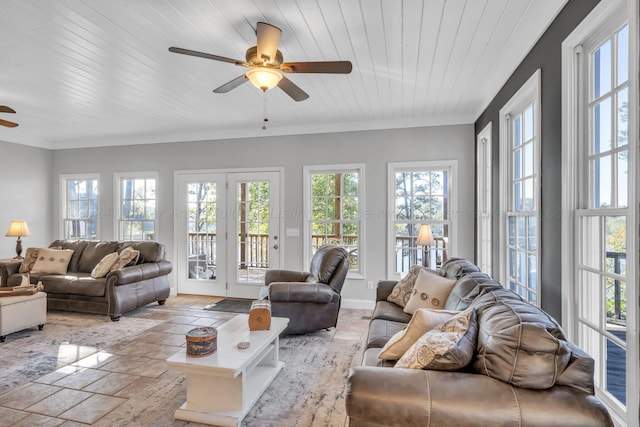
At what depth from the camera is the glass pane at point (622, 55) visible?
160cm

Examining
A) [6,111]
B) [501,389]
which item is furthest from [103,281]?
[501,389]

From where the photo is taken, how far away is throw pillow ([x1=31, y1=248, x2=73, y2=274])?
4719mm

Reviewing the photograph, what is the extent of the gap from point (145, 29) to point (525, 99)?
9.67 feet

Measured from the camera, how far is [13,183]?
18.9 ft

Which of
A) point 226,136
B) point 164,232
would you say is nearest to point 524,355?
point 226,136

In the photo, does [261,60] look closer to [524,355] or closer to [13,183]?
[524,355]

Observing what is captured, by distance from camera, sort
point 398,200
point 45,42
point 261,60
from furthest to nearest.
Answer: point 398,200 → point 45,42 → point 261,60

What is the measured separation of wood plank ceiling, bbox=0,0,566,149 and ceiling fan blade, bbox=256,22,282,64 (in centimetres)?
22

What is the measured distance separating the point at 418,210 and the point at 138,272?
387cm

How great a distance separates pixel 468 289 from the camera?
2.38m

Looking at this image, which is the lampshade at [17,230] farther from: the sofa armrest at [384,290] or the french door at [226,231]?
the sofa armrest at [384,290]

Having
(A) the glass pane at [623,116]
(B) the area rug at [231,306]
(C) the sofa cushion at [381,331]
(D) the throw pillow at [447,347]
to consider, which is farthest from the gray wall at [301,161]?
(D) the throw pillow at [447,347]

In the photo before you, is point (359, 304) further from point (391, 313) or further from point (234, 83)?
point (234, 83)

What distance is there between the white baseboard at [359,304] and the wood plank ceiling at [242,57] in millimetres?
2493
